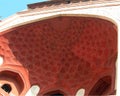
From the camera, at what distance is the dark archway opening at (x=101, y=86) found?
9.14m

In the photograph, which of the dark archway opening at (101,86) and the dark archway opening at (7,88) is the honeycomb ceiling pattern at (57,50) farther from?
the dark archway opening at (7,88)

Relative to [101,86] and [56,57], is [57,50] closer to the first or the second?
[56,57]

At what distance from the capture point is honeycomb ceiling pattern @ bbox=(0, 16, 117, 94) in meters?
9.36

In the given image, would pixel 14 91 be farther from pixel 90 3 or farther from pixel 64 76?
pixel 90 3

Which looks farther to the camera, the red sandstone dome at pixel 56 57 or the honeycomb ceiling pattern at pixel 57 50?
the honeycomb ceiling pattern at pixel 57 50

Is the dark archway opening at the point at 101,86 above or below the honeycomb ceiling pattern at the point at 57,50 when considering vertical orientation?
below

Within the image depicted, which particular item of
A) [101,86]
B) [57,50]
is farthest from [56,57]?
[101,86]

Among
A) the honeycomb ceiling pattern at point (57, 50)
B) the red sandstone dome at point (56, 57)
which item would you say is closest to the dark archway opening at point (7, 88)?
the red sandstone dome at point (56, 57)

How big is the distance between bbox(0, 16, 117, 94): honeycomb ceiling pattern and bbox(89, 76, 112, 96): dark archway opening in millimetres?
264

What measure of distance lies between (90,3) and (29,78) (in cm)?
227

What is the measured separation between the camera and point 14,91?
370 inches

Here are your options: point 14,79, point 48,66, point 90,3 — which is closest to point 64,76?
point 48,66

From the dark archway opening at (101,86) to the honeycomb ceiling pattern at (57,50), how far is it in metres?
0.26

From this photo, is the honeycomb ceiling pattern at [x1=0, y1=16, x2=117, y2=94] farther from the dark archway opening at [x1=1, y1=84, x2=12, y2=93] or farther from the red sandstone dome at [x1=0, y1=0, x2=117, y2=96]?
the dark archway opening at [x1=1, y1=84, x2=12, y2=93]
